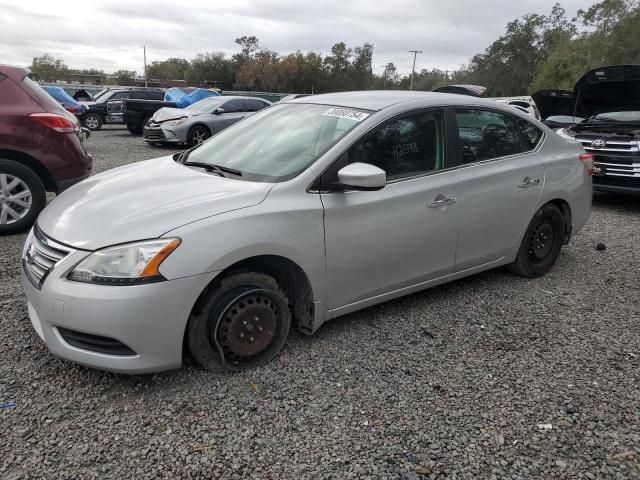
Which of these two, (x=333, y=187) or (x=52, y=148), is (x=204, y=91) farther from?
(x=333, y=187)

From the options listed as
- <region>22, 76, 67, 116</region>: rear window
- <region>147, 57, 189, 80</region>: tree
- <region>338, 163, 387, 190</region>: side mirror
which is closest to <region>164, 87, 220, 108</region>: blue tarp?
<region>22, 76, 67, 116</region>: rear window

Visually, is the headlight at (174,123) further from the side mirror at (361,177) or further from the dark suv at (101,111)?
the side mirror at (361,177)

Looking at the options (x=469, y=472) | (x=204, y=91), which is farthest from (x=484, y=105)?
(x=204, y=91)

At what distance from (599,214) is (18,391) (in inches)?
289

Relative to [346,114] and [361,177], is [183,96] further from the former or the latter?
[361,177]

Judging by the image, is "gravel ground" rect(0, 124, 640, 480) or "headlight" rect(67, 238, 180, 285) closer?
"gravel ground" rect(0, 124, 640, 480)

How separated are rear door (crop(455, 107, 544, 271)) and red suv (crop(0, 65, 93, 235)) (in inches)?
Answer: 158

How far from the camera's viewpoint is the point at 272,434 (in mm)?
2348

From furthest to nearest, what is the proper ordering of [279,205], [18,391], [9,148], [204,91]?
[204,91], [9,148], [279,205], [18,391]

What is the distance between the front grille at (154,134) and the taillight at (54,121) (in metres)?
8.16

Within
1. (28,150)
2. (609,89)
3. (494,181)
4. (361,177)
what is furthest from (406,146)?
(609,89)

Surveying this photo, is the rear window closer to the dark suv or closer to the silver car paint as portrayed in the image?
the silver car paint

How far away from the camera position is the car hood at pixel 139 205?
2.48m

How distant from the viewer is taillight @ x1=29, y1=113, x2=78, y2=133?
5031 millimetres
